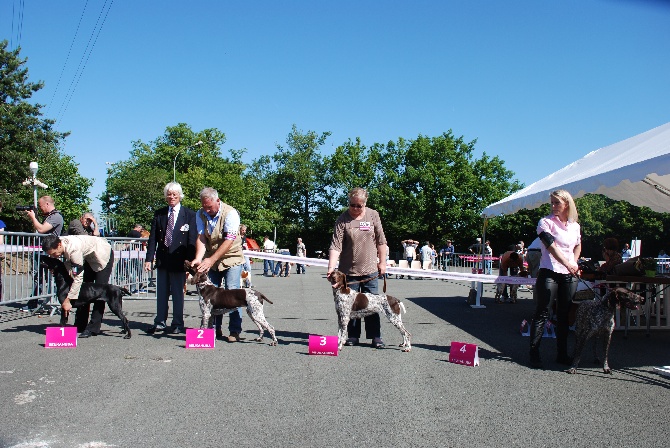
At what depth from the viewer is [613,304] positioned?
5.79 metres

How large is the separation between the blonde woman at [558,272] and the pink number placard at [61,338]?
4987 millimetres

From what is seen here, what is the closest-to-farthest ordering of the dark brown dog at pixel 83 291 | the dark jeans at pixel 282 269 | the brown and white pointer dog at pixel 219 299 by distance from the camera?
the brown and white pointer dog at pixel 219 299
the dark brown dog at pixel 83 291
the dark jeans at pixel 282 269

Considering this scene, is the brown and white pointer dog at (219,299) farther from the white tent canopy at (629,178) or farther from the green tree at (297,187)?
the green tree at (297,187)

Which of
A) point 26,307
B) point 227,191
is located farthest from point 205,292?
point 227,191

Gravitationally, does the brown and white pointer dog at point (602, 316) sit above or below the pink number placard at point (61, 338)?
above

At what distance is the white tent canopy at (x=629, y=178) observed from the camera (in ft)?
22.8

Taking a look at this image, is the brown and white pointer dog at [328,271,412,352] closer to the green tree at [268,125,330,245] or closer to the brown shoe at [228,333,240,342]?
the brown shoe at [228,333,240,342]

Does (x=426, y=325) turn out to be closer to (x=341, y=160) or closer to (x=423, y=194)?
(x=423, y=194)

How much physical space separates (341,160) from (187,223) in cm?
5715

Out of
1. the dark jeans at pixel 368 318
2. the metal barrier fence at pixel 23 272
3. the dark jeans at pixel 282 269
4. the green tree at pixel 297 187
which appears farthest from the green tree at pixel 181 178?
the dark jeans at pixel 368 318

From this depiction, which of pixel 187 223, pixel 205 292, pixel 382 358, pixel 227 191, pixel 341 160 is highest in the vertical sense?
pixel 341 160

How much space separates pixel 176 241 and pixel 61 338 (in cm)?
175

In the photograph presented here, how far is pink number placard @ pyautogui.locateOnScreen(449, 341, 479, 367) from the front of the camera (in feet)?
19.6

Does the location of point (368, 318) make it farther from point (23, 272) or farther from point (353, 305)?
point (23, 272)
